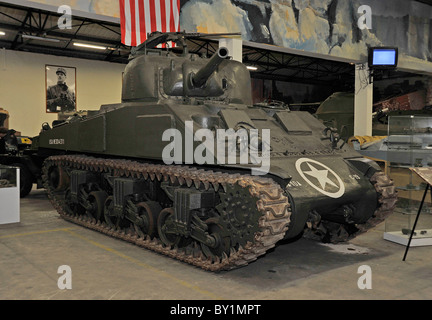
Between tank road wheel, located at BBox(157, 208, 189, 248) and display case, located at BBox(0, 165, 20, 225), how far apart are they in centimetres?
343

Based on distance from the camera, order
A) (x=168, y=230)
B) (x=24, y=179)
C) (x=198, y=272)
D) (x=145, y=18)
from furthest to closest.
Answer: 1. (x=24, y=179)
2. (x=145, y=18)
3. (x=168, y=230)
4. (x=198, y=272)

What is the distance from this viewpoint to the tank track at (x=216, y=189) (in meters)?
5.11

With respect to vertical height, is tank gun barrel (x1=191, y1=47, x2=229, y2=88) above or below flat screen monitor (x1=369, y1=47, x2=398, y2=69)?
below

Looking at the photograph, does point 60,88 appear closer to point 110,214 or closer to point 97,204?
point 97,204

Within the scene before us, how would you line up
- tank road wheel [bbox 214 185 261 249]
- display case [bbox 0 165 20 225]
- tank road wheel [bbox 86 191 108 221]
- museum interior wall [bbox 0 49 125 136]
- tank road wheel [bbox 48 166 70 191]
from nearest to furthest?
tank road wheel [bbox 214 185 261 249] < tank road wheel [bbox 86 191 108 221] < display case [bbox 0 165 20 225] < tank road wheel [bbox 48 166 70 191] < museum interior wall [bbox 0 49 125 136]

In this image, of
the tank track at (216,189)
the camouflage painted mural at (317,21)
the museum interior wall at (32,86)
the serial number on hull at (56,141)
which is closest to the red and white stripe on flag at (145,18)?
the camouflage painted mural at (317,21)

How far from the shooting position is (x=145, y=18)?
386 inches

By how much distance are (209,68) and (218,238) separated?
7.89 ft

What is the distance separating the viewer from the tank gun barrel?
6.05 metres

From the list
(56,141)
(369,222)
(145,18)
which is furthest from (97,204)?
(369,222)

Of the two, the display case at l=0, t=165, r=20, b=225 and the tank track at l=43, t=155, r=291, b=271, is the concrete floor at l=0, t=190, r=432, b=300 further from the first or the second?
the display case at l=0, t=165, r=20, b=225

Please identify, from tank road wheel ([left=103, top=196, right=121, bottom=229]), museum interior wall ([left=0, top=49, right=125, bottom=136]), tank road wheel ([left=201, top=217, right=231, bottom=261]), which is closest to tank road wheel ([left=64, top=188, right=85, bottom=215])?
tank road wheel ([left=103, top=196, right=121, bottom=229])

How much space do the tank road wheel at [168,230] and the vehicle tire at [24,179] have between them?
6740 millimetres
